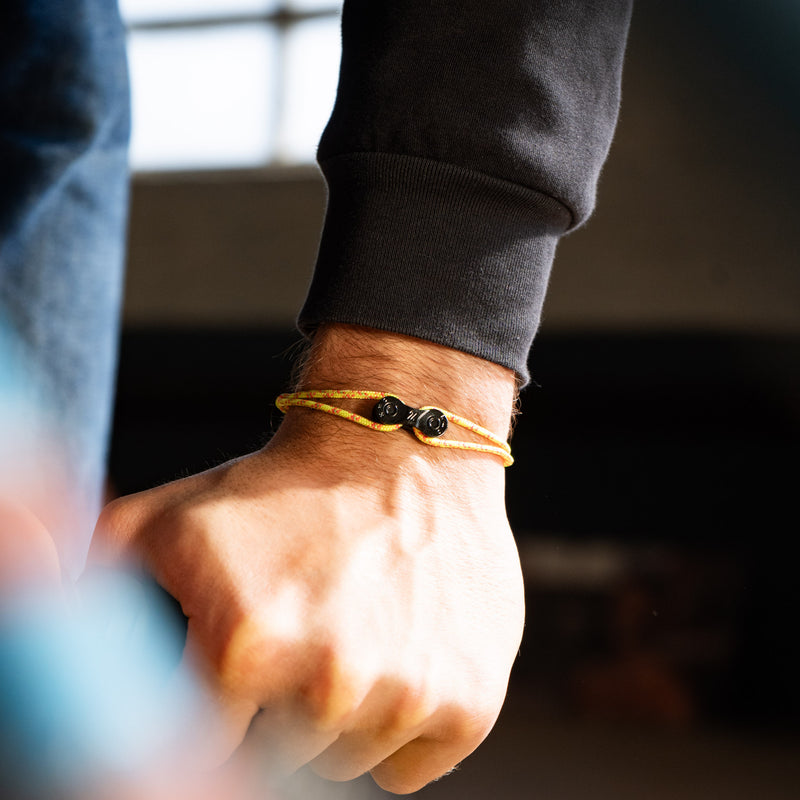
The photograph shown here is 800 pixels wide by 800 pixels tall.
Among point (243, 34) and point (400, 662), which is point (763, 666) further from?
point (400, 662)

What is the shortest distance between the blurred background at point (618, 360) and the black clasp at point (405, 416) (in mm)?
3954

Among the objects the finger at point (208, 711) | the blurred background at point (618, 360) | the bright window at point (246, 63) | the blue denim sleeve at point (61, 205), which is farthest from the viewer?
the bright window at point (246, 63)

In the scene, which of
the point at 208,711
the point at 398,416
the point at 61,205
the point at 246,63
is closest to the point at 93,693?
the point at 208,711

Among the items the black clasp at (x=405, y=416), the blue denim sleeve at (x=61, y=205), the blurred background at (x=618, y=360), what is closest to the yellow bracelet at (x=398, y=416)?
the black clasp at (x=405, y=416)

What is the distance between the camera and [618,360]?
15.7 ft

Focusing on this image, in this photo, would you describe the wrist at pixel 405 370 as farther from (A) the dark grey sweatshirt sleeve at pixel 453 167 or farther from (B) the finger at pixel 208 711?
(B) the finger at pixel 208 711

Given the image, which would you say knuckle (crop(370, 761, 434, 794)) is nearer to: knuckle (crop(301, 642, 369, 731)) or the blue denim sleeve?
knuckle (crop(301, 642, 369, 731))

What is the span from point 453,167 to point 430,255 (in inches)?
1.6

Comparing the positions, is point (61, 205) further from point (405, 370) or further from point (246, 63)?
point (246, 63)

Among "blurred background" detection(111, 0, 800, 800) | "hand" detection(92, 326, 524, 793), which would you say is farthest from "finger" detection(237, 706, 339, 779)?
"blurred background" detection(111, 0, 800, 800)

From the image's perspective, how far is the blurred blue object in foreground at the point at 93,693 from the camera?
13.3 inches

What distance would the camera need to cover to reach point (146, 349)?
17.6 ft

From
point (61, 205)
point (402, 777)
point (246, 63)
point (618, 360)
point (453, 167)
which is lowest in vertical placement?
point (618, 360)

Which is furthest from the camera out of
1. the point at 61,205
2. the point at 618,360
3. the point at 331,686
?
the point at 618,360
